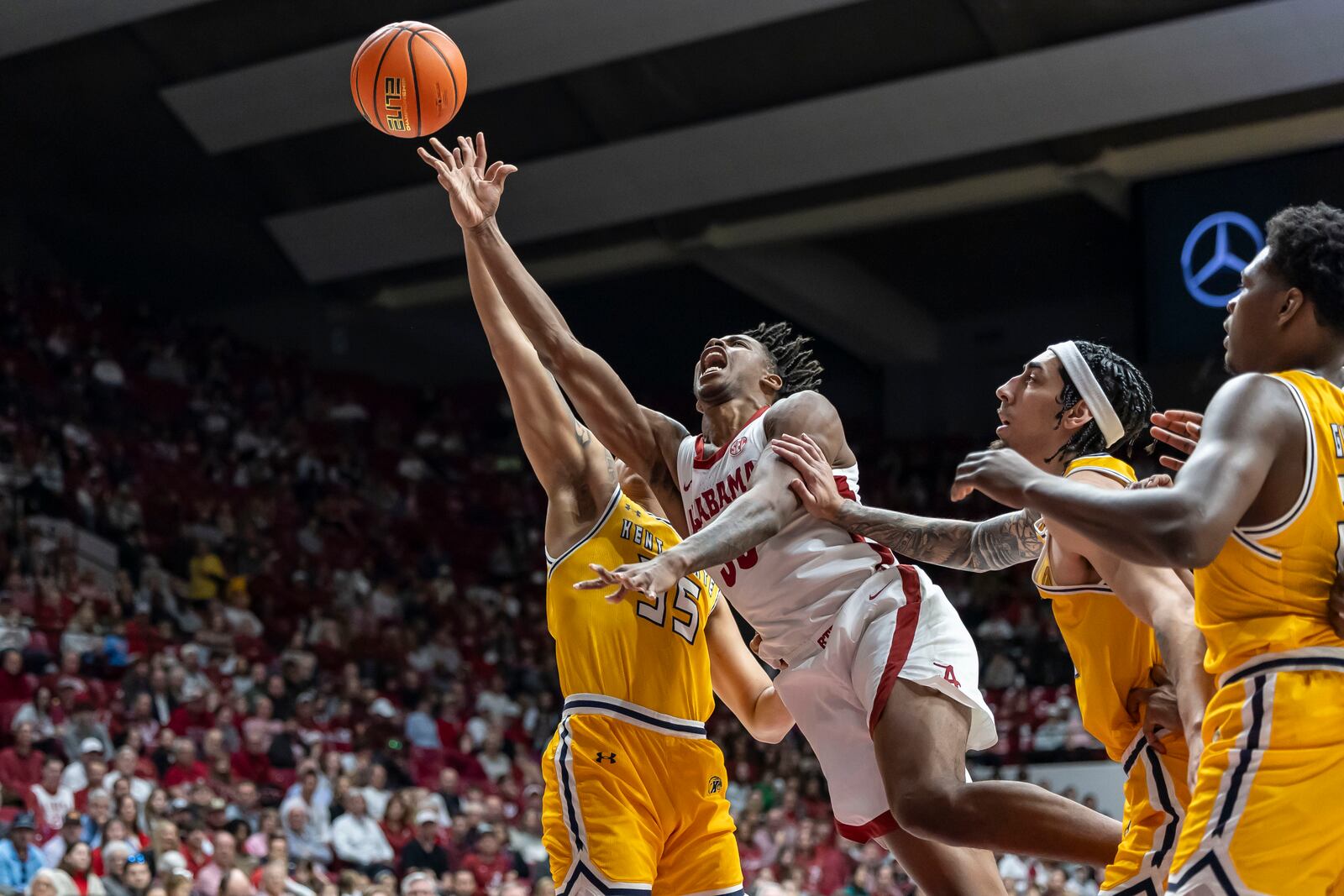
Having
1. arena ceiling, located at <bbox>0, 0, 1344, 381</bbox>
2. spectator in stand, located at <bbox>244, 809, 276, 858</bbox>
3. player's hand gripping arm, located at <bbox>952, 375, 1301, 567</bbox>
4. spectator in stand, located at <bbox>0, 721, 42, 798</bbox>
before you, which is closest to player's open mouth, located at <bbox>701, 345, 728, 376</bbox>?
player's hand gripping arm, located at <bbox>952, 375, 1301, 567</bbox>

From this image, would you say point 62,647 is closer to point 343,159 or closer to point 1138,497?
point 343,159

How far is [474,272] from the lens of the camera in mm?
4645

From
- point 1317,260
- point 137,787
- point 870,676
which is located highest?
point 1317,260

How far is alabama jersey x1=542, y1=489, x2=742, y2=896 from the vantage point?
415 centimetres

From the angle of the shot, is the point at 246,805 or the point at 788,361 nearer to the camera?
the point at 788,361

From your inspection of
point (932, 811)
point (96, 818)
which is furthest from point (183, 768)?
point (932, 811)

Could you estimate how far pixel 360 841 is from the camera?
10547 millimetres

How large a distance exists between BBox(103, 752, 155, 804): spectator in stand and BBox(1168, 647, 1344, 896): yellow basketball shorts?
8290 mm

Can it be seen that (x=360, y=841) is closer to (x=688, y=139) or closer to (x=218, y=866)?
(x=218, y=866)

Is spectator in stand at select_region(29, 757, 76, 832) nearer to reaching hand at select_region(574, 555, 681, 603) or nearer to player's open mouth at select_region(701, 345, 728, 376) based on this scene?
player's open mouth at select_region(701, 345, 728, 376)

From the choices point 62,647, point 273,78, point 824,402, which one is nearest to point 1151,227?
point 273,78

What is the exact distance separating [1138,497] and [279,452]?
1731 cm

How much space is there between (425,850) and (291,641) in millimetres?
4934

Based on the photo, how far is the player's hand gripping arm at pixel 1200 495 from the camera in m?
2.52
